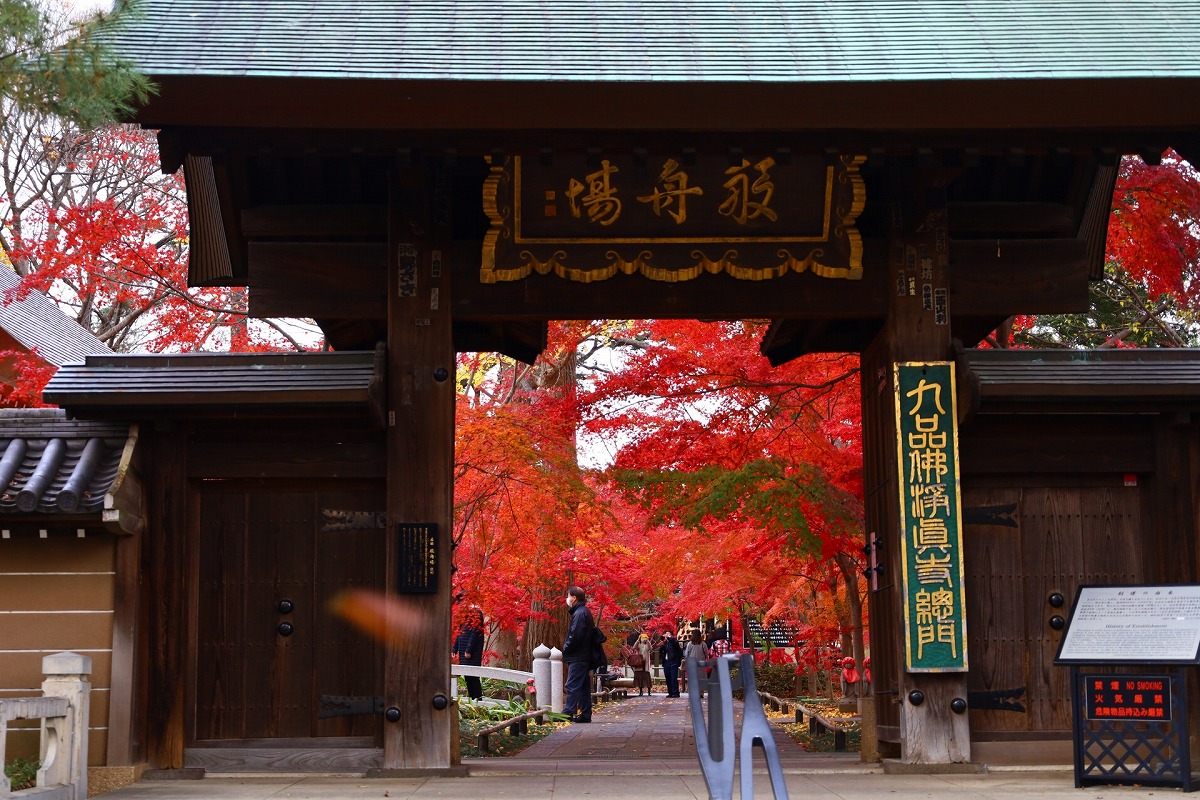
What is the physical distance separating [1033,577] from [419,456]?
493cm

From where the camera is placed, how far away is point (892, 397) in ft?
32.7

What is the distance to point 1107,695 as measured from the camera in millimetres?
8484

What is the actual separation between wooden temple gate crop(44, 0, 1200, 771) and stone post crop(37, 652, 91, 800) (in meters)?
1.03

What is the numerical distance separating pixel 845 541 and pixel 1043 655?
4108mm

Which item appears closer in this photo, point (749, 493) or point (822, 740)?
point (749, 493)

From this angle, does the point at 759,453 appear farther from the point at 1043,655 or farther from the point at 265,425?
the point at 265,425

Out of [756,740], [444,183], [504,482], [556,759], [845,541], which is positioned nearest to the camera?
[756,740]

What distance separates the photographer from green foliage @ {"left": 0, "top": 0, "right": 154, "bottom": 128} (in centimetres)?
593

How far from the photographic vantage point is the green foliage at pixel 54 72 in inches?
233

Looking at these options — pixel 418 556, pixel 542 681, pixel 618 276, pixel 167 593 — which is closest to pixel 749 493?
pixel 618 276

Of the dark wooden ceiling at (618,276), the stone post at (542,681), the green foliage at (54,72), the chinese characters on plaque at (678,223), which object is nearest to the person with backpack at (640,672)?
the stone post at (542,681)

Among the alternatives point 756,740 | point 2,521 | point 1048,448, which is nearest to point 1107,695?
point 1048,448

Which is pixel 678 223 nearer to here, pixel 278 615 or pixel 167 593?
pixel 278 615

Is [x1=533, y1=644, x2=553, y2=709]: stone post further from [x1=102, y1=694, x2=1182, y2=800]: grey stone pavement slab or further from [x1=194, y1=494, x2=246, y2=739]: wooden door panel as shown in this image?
[x1=194, y1=494, x2=246, y2=739]: wooden door panel
